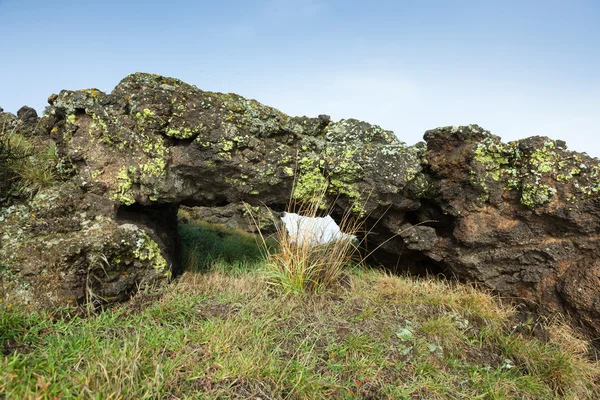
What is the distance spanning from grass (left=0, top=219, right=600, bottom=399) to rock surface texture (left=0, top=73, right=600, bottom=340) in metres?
0.51

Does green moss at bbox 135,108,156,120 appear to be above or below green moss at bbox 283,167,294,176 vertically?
above

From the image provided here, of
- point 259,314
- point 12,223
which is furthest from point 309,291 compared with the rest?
point 12,223

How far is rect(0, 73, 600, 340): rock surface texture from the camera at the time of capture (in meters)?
4.21

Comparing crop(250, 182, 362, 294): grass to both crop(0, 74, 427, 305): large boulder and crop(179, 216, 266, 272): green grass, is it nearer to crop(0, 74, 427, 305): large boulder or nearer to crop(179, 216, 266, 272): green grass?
crop(0, 74, 427, 305): large boulder

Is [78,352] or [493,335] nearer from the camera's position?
[78,352]

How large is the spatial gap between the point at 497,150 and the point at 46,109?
588 cm

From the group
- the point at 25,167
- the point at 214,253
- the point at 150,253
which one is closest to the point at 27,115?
the point at 25,167

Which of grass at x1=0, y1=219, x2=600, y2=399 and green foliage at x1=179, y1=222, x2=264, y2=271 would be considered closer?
grass at x1=0, y1=219, x2=600, y2=399

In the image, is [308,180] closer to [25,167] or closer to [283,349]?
[283,349]

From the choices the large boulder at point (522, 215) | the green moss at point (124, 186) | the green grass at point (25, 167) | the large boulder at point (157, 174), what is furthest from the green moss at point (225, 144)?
the large boulder at point (522, 215)

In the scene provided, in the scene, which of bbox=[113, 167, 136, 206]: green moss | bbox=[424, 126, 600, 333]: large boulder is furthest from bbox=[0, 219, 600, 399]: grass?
bbox=[113, 167, 136, 206]: green moss

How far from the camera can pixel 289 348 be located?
141 inches

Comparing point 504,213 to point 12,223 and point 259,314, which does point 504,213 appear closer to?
point 259,314

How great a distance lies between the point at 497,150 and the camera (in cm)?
498
